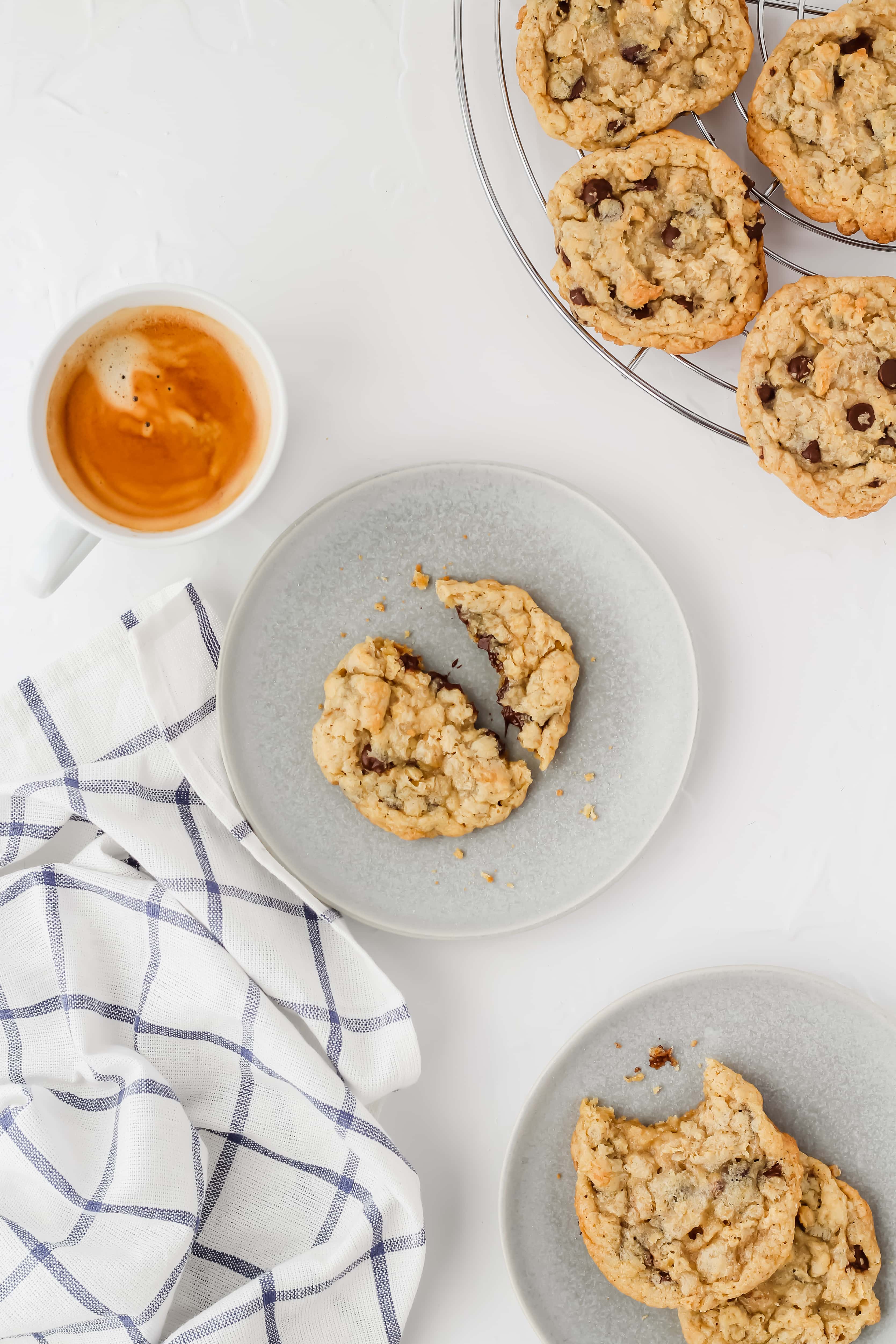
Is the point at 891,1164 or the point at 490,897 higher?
the point at 490,897

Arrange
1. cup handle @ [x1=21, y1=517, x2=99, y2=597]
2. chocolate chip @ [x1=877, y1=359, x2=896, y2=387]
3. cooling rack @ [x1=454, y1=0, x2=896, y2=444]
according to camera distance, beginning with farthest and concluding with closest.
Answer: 1. cooling rack @ [x1=454, y1=0, x2=896, y2=444]
2. cup handle @ [x1=21, y1=517, x2=99, y2=597]
3. chocolate chip @ [x1=877, y1=359, x2=896, y2=387]

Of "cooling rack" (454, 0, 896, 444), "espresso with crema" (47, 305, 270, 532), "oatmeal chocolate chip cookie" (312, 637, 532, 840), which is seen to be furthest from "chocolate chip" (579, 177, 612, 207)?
"oatmeal chocolate chip cookie" (312, 637, 532, 840)

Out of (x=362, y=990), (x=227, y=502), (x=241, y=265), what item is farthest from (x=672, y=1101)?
(x=241, y=265)

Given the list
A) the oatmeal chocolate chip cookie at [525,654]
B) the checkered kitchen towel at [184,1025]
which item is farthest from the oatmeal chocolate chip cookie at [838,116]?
the checkered kitchen towel at [184,1025]

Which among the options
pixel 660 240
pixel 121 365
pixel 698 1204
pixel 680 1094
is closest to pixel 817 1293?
pixel 698 1204

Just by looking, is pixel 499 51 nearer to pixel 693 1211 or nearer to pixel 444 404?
pixel 444 404

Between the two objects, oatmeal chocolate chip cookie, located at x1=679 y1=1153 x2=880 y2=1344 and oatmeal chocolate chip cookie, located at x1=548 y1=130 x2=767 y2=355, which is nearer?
oatmeal chocolate chip cookie, located at x1=548 y1=130 x2=767 y2=355

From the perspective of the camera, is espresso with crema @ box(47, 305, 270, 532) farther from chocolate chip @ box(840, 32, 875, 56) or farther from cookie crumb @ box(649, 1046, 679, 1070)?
cookie crumb @ box(649, 1046, 679, 1070)
